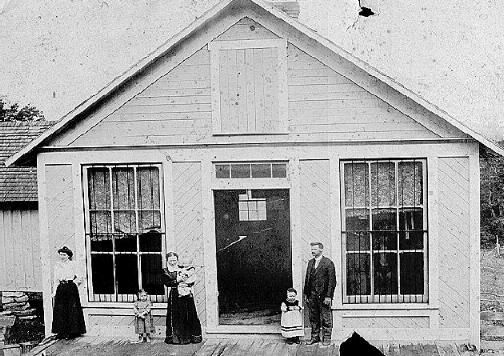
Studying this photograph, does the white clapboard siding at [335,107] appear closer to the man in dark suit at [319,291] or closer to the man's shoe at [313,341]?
the man in dark suit at [319,291]

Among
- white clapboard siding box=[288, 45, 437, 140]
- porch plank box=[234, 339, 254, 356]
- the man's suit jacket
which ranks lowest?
porch plank box=[234, 339, 254, 356]

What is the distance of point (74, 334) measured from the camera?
9.42 metres

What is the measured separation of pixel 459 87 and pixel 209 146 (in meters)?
3.97

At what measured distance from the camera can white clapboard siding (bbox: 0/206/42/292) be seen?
38.3 feet

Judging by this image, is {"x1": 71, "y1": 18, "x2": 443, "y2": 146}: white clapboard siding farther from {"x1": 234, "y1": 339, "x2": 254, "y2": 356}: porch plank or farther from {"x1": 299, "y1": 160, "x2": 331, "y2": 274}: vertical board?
{"x1": 234, "y1": 339, "x2": 254, "y2": 356}: porch plank

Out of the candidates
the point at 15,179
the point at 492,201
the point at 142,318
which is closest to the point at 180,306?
the point at 142,318

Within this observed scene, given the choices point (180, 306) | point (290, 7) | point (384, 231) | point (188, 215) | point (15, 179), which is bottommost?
point (180, 306)

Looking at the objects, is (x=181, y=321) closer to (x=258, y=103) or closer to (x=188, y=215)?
(x=188, y=215)

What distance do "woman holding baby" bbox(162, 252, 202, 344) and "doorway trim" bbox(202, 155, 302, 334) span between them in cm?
34

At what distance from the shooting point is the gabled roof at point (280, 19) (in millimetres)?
8367

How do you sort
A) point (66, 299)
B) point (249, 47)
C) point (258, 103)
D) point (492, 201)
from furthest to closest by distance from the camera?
point (492, 201), point (66, 299), point (258, 103), point (249, 47)

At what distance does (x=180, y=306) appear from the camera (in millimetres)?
8867

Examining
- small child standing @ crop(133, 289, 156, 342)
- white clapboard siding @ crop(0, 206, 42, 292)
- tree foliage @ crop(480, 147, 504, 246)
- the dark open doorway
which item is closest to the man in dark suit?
the dark open doorway

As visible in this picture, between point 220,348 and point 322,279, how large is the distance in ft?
5.56
